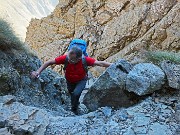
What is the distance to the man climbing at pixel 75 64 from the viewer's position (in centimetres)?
592

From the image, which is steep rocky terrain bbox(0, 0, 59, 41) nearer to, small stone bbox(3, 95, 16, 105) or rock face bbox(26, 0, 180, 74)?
rock face bbox(26, 0, 180, 74)

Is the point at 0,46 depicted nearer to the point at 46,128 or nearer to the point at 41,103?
the point at 41,103

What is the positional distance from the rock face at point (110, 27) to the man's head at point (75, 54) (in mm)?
12469

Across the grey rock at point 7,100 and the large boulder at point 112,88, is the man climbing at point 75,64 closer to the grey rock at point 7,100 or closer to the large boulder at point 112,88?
the large boulder at point 112,88

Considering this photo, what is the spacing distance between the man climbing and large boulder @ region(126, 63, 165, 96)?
0.79m

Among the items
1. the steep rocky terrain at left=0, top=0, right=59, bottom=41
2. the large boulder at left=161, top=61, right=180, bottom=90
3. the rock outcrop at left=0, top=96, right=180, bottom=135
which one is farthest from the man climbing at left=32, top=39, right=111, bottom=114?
the steep rocky terrain at left=0, top=0, right=59, bottom=41

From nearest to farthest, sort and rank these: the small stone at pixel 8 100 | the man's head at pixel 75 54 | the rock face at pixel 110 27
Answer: the small stone at pixel 8 100 < the man's head at pixel 75 54 < the rock face at pixel 110 27

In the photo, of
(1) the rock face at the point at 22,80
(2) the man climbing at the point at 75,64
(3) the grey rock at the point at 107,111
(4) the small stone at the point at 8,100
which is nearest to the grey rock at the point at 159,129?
(3) the grey rock at the point at 107,111

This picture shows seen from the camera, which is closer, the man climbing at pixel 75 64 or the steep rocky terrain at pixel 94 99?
the steep rocky terrain at pixel 94 99

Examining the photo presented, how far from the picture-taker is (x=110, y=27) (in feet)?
82.3

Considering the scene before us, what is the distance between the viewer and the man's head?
5818 millimetres

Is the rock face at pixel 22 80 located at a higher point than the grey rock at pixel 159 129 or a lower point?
higher

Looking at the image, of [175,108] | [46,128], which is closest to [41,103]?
[46,128]

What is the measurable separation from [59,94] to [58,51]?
1875cm
